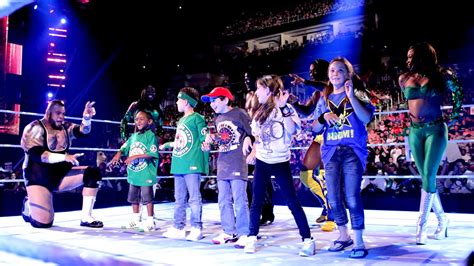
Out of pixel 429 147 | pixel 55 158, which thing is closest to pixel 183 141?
pixel 55 158

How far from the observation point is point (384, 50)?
1437 centimetres

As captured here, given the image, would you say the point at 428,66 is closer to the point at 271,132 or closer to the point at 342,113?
the point at 342,113

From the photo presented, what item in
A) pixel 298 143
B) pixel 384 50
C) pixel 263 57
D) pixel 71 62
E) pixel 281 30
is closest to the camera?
pixel 298 143

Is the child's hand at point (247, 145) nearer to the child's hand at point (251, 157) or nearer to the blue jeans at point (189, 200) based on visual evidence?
the child's hand at point (251, 157)

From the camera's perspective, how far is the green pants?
8.78ft

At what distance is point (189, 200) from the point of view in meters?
3.07

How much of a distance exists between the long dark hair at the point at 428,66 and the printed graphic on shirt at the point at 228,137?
51.2 inches

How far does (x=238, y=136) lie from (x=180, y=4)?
1315cm

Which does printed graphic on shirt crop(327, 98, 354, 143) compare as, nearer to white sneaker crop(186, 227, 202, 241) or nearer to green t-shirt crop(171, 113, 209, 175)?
green t-shirt crop(171, 113, 209, 175)

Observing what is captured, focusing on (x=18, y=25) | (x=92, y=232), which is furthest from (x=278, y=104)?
(x=18, y=25)

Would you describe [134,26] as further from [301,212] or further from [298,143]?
[301,212]

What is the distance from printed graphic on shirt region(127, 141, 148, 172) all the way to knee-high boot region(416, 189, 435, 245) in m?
2.20

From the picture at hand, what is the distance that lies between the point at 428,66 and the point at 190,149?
1.78m

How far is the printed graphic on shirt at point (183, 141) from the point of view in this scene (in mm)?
3100
